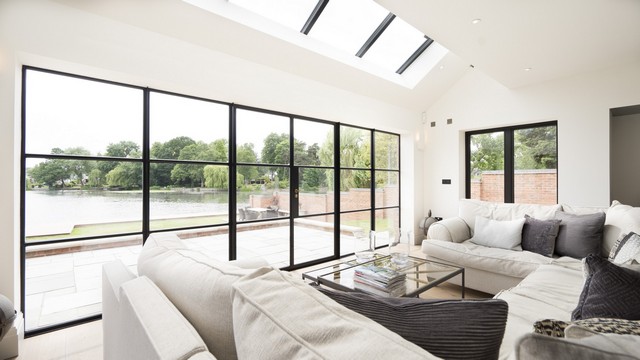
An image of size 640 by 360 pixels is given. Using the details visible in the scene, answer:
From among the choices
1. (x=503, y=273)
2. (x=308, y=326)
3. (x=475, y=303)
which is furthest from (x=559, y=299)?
(x=308, y=326)

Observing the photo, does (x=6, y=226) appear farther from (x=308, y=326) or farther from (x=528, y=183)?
(x=528, y=183)

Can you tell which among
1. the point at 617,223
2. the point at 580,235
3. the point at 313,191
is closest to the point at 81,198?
the point at 313,191

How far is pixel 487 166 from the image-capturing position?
5.05 meters

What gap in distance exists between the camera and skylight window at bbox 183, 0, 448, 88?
2910 millimetres

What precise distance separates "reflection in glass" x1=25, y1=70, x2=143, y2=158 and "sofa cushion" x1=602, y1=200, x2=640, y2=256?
14.7 feet

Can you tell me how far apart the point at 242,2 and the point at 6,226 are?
2668 mm

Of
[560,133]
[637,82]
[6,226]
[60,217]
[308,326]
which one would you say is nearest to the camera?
[308,326]

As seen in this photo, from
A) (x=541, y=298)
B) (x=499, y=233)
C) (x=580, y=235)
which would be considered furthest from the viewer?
(x=499, y=233)

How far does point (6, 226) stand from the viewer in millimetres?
2039

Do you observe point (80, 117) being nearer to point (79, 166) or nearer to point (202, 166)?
point (79, 166)

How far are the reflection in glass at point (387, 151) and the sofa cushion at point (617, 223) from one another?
3064 millimetres

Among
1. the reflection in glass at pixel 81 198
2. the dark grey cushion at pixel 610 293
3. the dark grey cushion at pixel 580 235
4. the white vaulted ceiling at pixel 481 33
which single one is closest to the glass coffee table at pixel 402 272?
the dark grey cushion at pixel 610 293

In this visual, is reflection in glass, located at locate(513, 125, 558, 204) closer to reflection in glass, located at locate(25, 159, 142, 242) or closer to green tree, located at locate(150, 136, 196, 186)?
green tree, located at locate(150, 136, 196, 186)

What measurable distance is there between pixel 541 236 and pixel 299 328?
10.9ft
